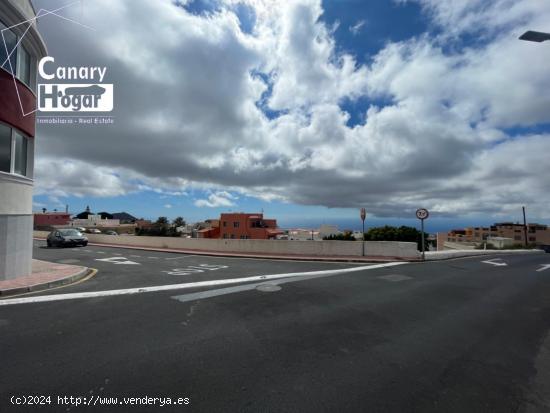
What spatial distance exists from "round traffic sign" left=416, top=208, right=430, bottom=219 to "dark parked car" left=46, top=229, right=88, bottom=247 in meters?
27.0

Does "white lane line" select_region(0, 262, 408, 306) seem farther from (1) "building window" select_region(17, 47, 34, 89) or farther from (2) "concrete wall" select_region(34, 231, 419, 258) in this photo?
(1) "building window" select_region(17, 47, 34, 89)

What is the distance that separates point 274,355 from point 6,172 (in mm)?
10154

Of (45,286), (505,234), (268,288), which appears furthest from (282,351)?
(505,234)

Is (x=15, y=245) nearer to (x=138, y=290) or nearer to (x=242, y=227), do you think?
(x=138, y=290)

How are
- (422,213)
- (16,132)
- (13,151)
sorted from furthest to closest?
(422,213), (16,132), (13,151)

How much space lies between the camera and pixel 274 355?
13.3ft

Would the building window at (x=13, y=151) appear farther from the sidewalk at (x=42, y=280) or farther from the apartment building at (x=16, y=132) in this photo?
the sidewalk at (x=42, y=280)

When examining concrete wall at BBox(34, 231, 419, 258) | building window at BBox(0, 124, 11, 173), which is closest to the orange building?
concrete wall at BBox(34, 231, 419, 258)

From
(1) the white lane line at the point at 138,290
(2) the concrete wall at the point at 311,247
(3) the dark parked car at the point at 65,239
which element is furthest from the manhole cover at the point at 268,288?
(3) the dark parked car at the point at 65,239

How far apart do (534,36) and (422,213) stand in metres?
12.8

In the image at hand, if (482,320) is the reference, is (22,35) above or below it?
above

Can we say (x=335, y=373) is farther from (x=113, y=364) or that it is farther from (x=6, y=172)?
(x=6, y=172)

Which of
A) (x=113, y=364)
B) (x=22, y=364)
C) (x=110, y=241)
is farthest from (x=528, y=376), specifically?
(x=110, y=241)

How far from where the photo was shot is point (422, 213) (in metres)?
16.9
